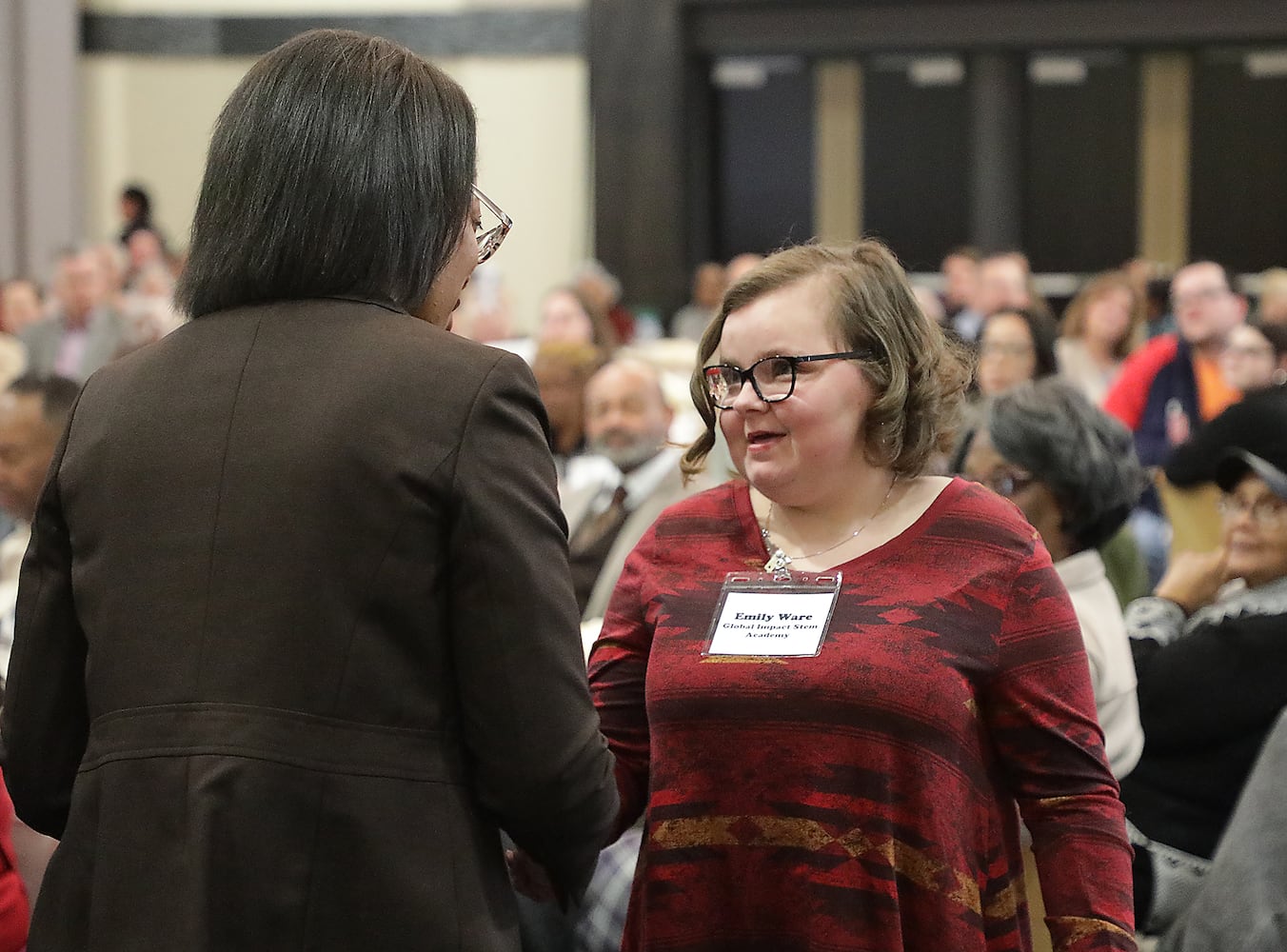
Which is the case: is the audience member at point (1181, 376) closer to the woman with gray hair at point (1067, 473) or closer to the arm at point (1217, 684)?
the woman with gray hair at point (1067, 473)

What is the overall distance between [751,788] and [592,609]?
7.61 ft

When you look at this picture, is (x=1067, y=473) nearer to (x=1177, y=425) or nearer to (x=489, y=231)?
(x=489, y=231)

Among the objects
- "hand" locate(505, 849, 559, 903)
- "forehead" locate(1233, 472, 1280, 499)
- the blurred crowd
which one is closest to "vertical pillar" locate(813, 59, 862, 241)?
the blurred crowd

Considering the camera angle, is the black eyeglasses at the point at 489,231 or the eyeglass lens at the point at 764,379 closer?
the black eyeglasses at the point at 489,231

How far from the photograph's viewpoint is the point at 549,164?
1273 cm

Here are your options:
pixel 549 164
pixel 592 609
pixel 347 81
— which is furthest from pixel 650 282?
pixel 347 81

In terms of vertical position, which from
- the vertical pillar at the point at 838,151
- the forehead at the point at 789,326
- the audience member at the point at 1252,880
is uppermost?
the vertical pillar at the point at 838,151

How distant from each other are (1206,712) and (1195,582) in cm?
46

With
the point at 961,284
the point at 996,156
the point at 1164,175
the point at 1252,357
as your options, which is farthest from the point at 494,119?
the point at 1252,357

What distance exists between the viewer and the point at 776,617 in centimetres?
179

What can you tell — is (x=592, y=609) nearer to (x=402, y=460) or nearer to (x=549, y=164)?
(x=402, y=460)

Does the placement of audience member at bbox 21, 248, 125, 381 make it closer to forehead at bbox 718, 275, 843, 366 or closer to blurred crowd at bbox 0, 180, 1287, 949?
blurred crowd at bbox 0, 180, 1287, 949

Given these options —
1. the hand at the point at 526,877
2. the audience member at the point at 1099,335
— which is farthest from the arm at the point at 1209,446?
the audience member at the point at 1099,335

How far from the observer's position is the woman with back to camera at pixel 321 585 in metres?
1.35
